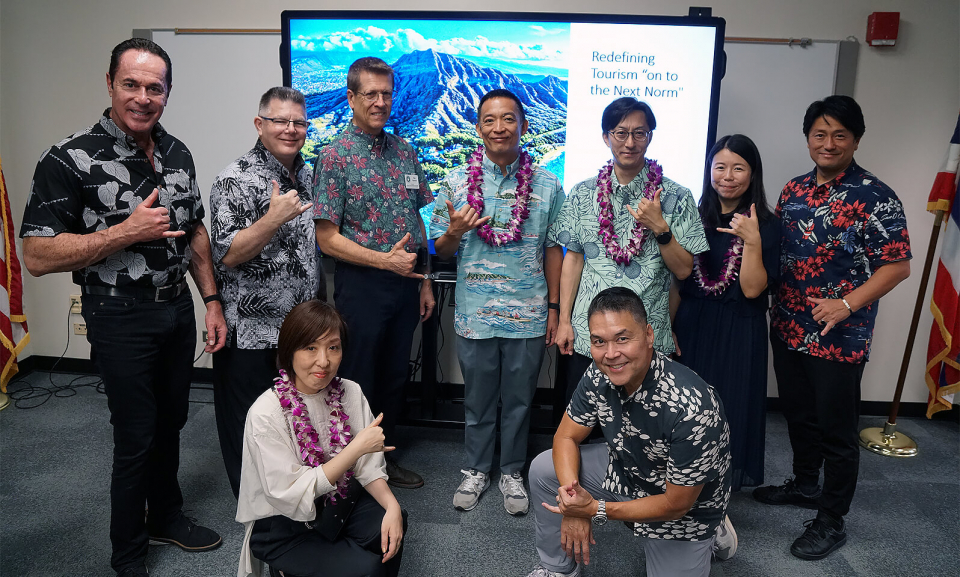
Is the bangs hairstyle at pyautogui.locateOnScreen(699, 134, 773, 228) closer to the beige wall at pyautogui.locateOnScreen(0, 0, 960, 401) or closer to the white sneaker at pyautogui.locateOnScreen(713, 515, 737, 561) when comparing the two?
the white sneaker at pyautogui.locateOnScreen(713, 515, 737, 561)

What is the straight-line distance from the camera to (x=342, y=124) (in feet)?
10.5

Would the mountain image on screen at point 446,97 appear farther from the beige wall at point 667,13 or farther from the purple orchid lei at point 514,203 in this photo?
the purple orchid lei at point 514,203

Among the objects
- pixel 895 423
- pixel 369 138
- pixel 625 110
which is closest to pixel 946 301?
pixel 895 423

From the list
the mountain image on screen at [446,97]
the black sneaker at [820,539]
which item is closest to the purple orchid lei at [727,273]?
the black sneaker at [820,539]

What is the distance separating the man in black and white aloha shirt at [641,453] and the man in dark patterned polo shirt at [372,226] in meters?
0.86

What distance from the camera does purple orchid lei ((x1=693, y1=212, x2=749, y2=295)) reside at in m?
2.30

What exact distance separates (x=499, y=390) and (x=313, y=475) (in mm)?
1167

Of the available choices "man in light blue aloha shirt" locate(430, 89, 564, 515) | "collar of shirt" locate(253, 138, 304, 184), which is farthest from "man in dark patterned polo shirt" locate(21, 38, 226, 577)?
"man in light blue aloha shirt" locate(430, 89, 564, 515)

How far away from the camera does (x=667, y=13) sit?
327cm

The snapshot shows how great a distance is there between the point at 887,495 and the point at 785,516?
0.57 m

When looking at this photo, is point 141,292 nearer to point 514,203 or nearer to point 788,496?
point 514,203

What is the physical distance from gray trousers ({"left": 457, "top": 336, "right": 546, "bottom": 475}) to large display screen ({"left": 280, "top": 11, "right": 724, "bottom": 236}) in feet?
3.49

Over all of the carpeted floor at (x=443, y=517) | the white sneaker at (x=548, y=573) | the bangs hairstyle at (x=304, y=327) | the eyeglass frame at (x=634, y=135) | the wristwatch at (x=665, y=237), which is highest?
the eyeglass frame at (x=634, y=135)

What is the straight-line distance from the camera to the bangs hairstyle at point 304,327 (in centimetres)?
172
